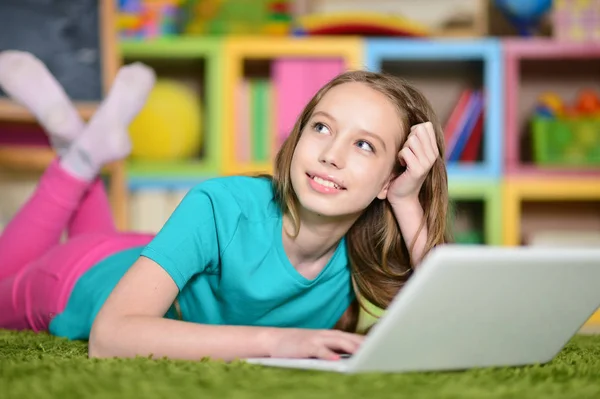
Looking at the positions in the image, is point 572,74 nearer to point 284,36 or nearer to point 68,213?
point 284,36

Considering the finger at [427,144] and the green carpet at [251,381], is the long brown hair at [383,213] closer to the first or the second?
the finger at [427,144]

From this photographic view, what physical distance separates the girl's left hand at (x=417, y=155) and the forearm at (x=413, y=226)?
5 centimetres

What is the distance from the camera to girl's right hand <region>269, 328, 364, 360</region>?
94 cm

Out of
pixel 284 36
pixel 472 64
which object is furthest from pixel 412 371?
pixel 472 64

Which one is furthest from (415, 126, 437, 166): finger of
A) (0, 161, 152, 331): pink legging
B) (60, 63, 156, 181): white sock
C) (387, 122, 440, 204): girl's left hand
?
(60, 63, 156, 181): white sock

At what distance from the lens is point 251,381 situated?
32.1 inches

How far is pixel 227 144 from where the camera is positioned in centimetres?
274

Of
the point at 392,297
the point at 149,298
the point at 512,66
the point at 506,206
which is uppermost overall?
the point at 512,66

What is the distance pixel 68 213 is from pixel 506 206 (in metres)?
1.49

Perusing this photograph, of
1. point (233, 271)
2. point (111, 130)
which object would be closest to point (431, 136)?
point (233, 271)

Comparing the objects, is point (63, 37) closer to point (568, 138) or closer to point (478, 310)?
point (568, 138)

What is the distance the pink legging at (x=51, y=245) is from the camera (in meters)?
1.57

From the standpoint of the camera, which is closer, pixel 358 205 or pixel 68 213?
pixel 358 205

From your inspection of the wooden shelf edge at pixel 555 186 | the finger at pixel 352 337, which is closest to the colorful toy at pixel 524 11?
the wooden shelf edge at pixel 555 186
